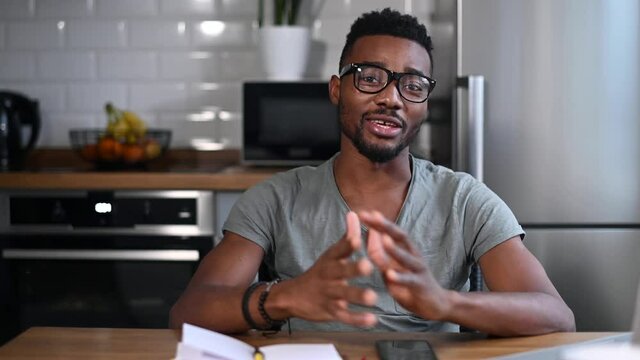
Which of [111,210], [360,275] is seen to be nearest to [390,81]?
[360,275]

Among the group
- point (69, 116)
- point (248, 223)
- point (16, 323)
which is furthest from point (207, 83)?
point (248, 223)

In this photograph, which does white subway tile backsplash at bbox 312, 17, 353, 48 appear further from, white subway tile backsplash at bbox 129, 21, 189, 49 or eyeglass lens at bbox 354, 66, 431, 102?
Result: eyeglass lens at bbox 354, 66, 431, 102

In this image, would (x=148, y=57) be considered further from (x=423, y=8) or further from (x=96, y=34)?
(x=423, y=8)

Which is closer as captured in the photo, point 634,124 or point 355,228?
point 355,228

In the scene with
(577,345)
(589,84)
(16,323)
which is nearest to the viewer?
(577,345)

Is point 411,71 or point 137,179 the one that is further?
point 137,179

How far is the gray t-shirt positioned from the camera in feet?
6.48

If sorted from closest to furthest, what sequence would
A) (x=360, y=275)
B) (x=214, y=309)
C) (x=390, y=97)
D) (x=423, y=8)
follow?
(x=360, y=275) < (x=214, y=309) < (x=390, y=97) < (x=423, y=8)

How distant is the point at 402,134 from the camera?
2053 mm

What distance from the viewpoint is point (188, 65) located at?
381cm

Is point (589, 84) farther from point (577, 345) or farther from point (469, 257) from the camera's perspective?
point (577, 345)

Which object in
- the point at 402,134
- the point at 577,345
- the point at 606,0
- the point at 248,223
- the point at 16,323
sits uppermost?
the point at 606,0

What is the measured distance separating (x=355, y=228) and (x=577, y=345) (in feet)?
1.39

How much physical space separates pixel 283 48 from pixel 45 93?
0.97 m
